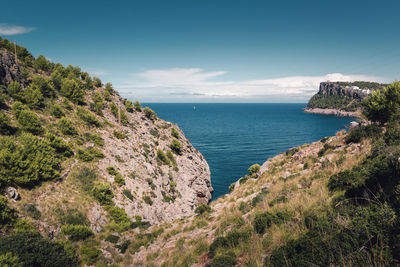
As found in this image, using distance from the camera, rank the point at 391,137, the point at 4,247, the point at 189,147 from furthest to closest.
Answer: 1. the point at 189,147
2. the point at 391,137
3. the point at 4,247

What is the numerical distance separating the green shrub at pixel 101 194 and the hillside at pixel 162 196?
0.41 ft

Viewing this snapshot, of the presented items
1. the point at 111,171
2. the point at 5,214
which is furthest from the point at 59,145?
the point at 5,214

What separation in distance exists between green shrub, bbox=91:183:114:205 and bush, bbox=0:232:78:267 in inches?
444

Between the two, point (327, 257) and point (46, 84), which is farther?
point (46, 84)

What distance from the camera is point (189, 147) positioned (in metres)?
57.4

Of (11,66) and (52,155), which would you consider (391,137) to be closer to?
(52,155)

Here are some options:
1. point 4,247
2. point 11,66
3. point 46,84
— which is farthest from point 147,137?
point 4,247

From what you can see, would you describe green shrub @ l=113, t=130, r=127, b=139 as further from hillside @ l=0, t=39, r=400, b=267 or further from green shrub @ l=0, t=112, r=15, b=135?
green shrub @ l=0, t=112, r=15, b=135

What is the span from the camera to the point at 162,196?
33.9 m

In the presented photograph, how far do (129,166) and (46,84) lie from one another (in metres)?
24.5

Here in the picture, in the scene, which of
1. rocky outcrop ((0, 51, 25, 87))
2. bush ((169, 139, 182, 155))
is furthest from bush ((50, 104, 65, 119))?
bush ((169, 139, 182, 155))

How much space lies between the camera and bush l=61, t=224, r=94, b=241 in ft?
57.0

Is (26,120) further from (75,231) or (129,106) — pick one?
(129,106)

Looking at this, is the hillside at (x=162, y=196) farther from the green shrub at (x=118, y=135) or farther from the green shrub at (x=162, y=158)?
the green shrub at (x=118, y=135)
